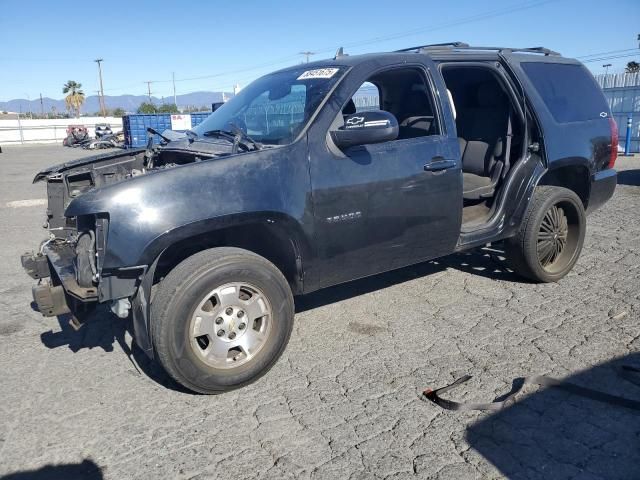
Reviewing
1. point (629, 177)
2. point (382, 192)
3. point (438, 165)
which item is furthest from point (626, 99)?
point (382, 192)

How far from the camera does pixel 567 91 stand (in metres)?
5.18

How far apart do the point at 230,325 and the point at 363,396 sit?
0.93m

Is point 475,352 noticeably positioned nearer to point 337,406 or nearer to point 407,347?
point 407,347

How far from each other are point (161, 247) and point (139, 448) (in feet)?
3.57

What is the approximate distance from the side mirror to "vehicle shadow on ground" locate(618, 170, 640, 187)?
9.45 metres

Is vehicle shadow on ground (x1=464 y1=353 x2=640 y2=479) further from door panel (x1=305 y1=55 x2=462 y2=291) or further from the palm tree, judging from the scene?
the palm tree

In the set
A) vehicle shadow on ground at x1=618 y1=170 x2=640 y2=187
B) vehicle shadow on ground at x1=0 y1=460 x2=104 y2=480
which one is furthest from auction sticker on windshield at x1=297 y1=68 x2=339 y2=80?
vehicle shadow on ground at x1=618 y1=170 x2=640 y2=187

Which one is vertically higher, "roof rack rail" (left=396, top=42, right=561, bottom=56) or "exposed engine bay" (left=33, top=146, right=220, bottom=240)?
"roof rack rail" (left=396, top=42, right=561, bottom=56)

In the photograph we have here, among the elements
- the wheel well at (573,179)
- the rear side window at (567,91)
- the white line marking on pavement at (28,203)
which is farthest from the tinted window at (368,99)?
the white line marking on pavement at (28,203)

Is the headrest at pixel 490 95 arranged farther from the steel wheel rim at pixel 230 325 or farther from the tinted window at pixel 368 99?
the steel wheel rim at pixel 230 325

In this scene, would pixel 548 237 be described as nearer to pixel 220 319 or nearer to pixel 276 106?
pixel 276 106

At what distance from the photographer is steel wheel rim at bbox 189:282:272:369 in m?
3.24

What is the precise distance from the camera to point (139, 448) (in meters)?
2.85

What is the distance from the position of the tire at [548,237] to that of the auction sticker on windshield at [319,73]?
2.22 meters
